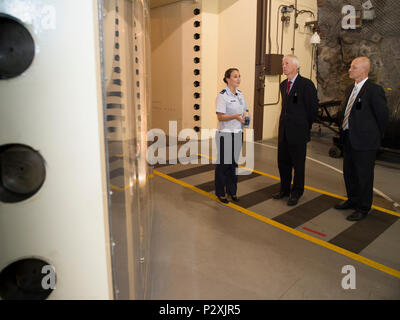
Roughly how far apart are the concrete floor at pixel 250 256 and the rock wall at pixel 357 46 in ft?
22.8

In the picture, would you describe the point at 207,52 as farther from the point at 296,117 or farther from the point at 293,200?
the point at 293,200

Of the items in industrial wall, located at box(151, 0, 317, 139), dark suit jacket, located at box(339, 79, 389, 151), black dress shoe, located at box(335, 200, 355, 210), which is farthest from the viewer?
industrial wall, located at box(151, 0, 317, 139)

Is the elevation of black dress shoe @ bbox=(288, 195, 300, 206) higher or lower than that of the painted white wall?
lower

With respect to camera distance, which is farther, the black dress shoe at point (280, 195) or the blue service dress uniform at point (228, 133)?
the black dress shoe at point (280, 195)

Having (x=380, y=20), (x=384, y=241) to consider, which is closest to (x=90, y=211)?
(x=384, y=241)

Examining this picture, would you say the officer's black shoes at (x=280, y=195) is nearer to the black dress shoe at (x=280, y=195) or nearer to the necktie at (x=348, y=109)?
the black dress shoe at (x=280, y=195)

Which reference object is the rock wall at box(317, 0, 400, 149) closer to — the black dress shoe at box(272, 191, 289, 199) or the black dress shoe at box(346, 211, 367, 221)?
the black dress shoe at box(272, 191, 289, 199)

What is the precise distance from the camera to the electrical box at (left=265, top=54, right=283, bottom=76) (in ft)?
23.3

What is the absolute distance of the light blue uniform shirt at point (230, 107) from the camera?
3615mm

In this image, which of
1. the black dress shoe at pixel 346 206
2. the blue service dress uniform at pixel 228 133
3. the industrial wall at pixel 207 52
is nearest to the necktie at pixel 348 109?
the black dress shoe at pixel 346 206

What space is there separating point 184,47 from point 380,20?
21.3 feet

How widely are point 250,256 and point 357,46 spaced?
970cm

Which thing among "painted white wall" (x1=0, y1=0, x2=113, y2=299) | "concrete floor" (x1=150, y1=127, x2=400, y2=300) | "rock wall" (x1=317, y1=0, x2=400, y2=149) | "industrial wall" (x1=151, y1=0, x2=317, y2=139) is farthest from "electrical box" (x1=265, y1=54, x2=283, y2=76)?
"painted white wall" (x1=0, y1=0, x2=113, y2=299)

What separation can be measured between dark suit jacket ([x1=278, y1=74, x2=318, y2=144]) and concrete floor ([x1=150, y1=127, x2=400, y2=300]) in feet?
2.86
